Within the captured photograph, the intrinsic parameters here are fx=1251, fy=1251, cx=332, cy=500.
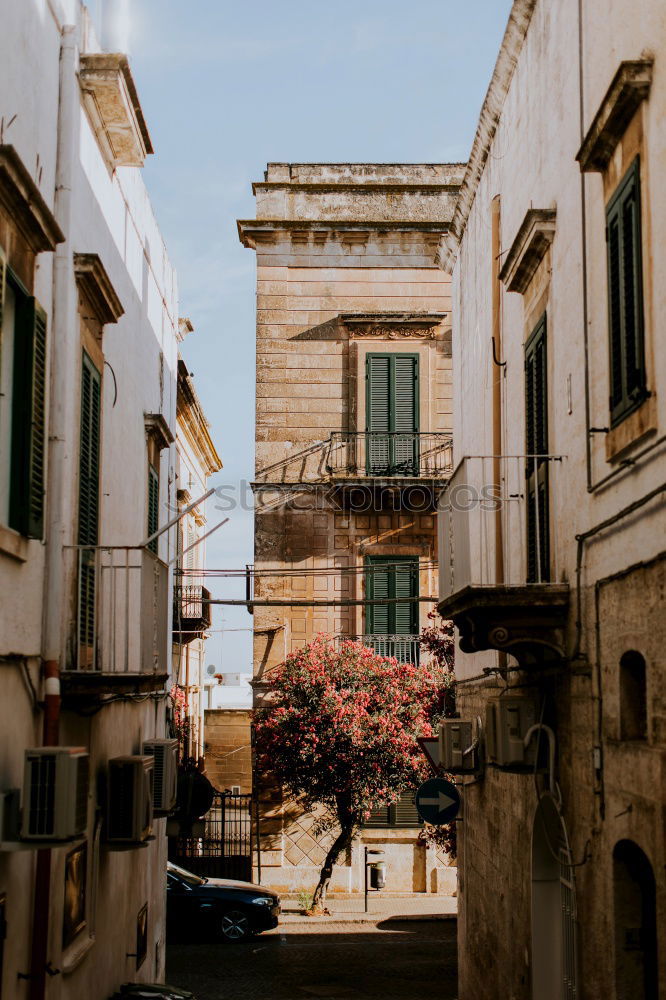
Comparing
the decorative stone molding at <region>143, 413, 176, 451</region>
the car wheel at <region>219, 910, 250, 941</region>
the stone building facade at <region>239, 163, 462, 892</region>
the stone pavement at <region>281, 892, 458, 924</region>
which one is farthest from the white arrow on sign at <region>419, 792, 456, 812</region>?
the stone building facade at <region>239, 163, 462, 892</region>

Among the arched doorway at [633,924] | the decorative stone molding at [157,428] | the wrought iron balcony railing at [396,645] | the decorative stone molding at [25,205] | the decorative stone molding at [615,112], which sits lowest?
the arched doorway at [633,924]

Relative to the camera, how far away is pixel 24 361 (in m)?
8.19

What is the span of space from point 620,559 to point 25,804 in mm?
3937

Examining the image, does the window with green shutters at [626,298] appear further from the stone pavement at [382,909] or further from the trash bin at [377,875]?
the trash bin at [377,875]

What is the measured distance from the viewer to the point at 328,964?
61.6ft

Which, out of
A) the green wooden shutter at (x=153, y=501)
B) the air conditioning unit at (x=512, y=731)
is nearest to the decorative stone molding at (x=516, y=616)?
the air conditioning unit at (x=512, y=731)

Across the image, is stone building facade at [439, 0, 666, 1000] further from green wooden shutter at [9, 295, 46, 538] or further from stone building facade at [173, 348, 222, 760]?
stone building facade at [173, 348, 222, 760]

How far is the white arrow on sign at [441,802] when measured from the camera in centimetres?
1328

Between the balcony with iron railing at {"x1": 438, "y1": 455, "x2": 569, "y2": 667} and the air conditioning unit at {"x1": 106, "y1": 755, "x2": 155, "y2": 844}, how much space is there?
3.14 meters

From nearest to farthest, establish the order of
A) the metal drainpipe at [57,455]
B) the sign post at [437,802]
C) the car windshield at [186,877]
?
the metal drainpipe at [57,455]
the sign post at [437,802]
the car windshield at [186,877]

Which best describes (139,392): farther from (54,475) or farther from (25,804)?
(25,804)

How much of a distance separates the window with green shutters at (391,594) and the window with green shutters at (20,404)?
17.3 m

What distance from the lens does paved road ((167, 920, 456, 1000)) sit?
16.9m

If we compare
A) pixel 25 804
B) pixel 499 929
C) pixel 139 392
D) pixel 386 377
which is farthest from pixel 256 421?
pixel 25 804
